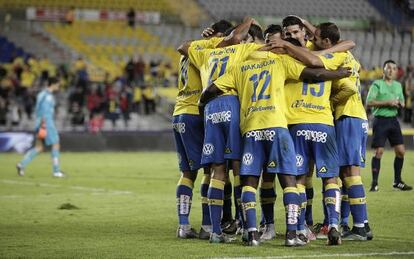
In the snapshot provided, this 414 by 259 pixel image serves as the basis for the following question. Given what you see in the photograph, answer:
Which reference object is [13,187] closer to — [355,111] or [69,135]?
[355,111]

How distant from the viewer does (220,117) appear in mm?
10438

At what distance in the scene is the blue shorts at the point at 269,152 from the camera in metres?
9.98

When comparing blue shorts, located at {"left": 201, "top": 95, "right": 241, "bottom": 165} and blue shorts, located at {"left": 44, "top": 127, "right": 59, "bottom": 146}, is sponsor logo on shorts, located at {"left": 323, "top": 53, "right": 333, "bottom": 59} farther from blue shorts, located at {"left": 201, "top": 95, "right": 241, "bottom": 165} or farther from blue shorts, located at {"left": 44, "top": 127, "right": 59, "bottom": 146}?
blue shorts, located at {"left": 44, "top": 127, "right": 59, "bottom": 146}

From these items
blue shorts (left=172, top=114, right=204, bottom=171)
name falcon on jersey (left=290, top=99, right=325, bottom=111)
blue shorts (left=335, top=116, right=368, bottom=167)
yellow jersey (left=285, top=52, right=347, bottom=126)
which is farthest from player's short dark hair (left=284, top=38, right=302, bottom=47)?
blue shorts (left=172, top=114, right=204, bottom=171)

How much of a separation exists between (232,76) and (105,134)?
79.8 ft

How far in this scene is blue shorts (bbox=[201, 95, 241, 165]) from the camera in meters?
10.4

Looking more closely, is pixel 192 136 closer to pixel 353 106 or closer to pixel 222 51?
pixel 222 51

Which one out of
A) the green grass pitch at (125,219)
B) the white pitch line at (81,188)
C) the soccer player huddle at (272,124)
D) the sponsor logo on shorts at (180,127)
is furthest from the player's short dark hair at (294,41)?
the white pitch line at (81,188)

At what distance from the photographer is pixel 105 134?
34.4 m

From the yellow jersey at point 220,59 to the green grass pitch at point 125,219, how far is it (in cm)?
189

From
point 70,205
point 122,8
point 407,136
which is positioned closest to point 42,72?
point 122,8

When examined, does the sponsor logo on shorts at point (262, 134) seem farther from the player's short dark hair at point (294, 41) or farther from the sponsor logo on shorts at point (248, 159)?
the player's short dark hair at point (294, 41)

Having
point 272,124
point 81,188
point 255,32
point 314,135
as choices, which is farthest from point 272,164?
point 81,188

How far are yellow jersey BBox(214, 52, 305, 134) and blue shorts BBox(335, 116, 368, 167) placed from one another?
3.85 feet
